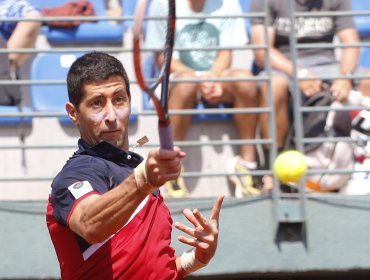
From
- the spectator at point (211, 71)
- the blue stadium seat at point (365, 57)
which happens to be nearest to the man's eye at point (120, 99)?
the spectator at point (211, 71)

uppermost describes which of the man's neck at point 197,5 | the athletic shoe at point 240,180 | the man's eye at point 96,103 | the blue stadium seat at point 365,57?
the man's neck at point 197,5

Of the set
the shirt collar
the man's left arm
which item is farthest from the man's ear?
the man's left arm

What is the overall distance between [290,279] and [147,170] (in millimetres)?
3699

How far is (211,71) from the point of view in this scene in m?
6.11

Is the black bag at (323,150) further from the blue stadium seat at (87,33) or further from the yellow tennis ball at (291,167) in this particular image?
the blue stadium seat at (87,33)

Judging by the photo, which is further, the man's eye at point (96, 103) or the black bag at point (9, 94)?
the black bag at point (9, 94)

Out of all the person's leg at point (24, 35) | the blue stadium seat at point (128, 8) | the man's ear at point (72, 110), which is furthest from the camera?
the blue stadium seat at point (128, 8)

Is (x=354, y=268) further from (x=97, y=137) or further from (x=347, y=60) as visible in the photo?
(x=97, y=137)

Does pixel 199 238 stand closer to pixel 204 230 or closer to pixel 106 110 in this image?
pixel 204 230

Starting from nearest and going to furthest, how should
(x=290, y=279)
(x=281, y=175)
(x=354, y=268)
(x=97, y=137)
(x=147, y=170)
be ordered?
(x=147, y=170), (x=97, y=137), (x=281, y=175), (x=354, y=268), (x=290, y=279)

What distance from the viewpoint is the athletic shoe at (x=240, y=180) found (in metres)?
6.06

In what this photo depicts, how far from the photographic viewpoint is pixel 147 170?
267cm

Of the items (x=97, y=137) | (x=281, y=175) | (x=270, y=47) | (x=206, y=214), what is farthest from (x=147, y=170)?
(x=270, y=47)

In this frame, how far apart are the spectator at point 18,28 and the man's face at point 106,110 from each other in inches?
120
